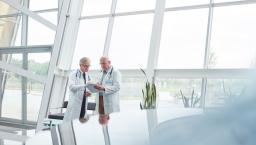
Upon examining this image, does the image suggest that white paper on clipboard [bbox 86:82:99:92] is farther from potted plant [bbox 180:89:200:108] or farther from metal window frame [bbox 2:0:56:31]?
potted plant [bbox 180:89:200:108]

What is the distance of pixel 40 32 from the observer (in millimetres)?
3881

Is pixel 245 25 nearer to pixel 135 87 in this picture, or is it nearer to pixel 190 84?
pixel 190 84

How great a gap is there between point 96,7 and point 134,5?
102 cm

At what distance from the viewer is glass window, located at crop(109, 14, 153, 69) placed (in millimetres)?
6207

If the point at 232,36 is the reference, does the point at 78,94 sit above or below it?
below

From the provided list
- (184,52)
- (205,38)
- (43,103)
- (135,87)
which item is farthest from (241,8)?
(43,103)

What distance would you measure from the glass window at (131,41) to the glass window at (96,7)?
44cm

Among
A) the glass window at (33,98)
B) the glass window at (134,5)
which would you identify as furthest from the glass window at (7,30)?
the glass window at (134,5)

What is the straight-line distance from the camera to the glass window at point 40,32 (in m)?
3.65

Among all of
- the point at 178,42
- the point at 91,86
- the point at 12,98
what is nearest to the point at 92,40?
the point at 178,42

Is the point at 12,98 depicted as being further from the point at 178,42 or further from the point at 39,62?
the point at 178,42

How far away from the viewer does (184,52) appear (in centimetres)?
584

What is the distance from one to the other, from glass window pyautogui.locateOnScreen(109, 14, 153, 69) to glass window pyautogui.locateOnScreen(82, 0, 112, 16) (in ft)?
1.43

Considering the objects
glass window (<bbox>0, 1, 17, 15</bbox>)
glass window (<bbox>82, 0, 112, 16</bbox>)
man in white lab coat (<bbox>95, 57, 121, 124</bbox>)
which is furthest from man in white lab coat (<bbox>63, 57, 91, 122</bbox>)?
glass window (<bbox>82, 0, 112, 16</bbox>)
